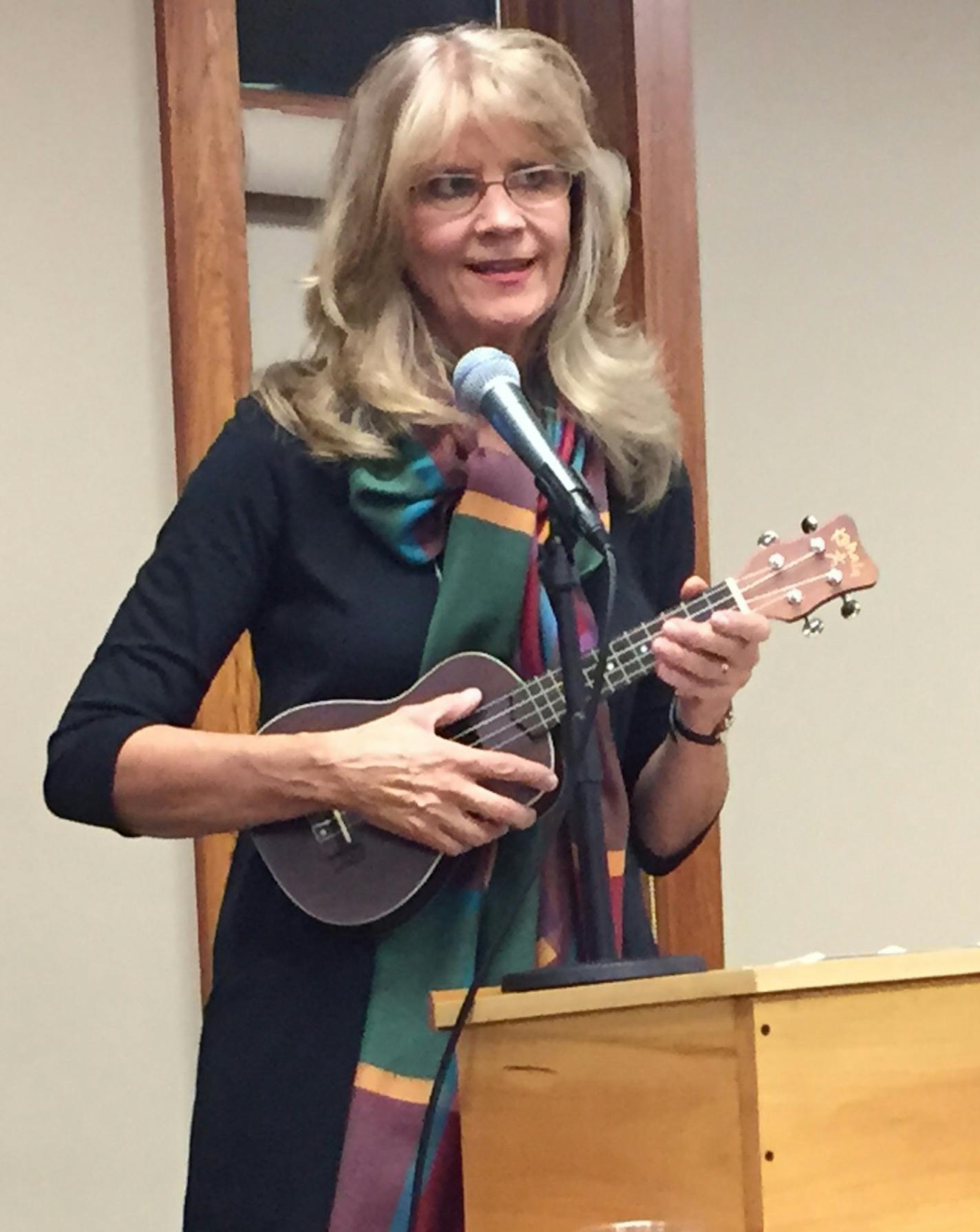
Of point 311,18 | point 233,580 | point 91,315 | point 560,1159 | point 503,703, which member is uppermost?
point 311,18

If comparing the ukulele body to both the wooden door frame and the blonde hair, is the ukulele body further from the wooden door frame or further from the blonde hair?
the wooden door frame

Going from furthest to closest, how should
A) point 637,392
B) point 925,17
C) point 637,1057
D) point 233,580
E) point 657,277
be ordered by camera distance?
point 925,17 → point 657,277 → point 637,392 → point 233,580 → point 637,1057

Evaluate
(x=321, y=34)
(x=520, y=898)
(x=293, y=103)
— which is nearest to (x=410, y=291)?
(x=520, y=898)

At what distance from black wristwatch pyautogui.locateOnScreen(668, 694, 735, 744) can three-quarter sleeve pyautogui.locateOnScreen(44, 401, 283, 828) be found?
1.20 ft

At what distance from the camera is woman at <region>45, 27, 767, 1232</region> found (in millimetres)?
1380

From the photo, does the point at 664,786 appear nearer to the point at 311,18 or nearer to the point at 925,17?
the point at 311,18

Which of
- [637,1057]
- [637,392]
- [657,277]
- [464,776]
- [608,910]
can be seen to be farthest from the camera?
[657,277]

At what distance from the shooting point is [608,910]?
1249 mm

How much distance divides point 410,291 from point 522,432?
47 cm

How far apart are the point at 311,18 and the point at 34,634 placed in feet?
3.38

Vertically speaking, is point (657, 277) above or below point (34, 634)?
above

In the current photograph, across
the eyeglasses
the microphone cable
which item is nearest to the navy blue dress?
the microphone cable

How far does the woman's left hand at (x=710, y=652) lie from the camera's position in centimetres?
137

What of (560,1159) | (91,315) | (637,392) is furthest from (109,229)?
(560,1159)
